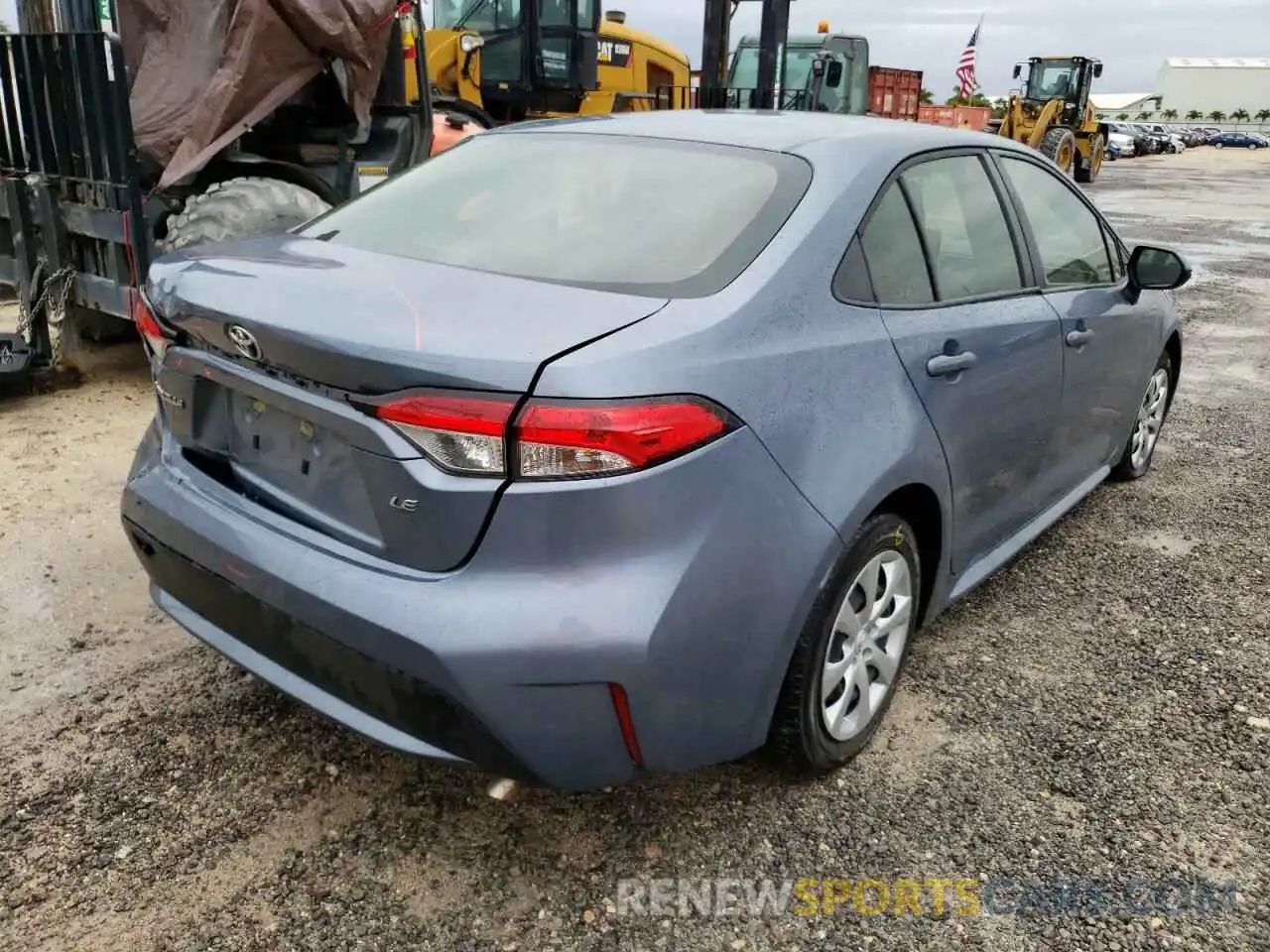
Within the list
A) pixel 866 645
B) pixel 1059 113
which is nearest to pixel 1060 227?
pixel 866 645

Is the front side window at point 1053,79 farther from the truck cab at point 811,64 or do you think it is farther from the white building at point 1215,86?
the white building at point 1215,86

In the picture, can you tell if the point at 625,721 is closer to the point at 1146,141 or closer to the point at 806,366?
the point at 806,366

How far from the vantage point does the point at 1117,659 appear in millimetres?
3406

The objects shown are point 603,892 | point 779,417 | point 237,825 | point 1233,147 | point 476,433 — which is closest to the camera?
point 476,433

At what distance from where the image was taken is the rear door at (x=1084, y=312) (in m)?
3.51

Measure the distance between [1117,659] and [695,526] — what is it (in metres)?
2.03

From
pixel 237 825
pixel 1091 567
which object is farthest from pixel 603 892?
pixel 1091 567

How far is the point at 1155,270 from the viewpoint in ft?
13.2

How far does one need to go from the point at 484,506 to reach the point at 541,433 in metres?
0.18

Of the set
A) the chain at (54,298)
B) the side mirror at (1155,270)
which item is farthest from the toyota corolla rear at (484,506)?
the chain at (54,298)

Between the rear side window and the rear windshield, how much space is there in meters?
0.22

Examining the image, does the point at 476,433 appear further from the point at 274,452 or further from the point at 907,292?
the point at 907,292

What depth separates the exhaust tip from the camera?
2.63 m

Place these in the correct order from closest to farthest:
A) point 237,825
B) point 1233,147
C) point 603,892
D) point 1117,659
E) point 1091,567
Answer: point 603,892 < point 237,825 < point 1117,659 < point 1091,567 < point 1233,147
